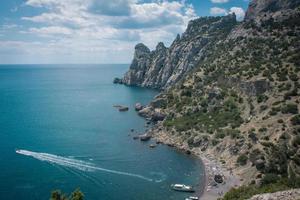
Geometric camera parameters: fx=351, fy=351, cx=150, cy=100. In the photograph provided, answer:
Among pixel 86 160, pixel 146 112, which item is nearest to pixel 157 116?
pixel 146 112

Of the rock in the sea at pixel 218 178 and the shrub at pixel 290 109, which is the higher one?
the shrub at pixel 290 109

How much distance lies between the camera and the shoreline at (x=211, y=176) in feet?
232

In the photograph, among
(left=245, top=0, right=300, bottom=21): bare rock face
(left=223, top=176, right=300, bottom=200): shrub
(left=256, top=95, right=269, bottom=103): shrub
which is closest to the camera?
(left=223, top=176, right=300, bottom=200): shrub

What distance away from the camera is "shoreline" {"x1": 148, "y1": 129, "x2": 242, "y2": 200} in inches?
2781

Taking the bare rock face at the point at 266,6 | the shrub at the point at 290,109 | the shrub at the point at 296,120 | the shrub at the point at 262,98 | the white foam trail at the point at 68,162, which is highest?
the bare rock face at the point at 266,6

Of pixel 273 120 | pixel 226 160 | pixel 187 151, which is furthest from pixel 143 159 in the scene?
pixel 273 120

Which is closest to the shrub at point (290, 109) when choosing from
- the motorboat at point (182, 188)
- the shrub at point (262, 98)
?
the shrub at point (262, 98)

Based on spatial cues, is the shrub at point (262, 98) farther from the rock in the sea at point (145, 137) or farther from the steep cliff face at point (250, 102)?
the rock in the sea at point (145, 137)

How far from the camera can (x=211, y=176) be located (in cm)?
7750

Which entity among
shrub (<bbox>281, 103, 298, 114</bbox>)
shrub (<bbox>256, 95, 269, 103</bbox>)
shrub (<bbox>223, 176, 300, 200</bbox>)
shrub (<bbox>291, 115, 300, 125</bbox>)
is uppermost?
shrub (<bbox>256, 95, 269, 103</bbox>)

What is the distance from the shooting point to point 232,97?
111 metres

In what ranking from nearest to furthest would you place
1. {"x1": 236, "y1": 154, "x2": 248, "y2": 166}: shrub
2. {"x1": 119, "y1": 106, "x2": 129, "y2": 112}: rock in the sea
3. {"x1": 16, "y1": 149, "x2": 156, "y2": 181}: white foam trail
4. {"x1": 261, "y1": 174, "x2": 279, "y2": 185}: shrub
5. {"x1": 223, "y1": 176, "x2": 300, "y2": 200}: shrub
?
{"x1": 223, "y1": 176, "x2": 300, "y2": 200}: shrub, {"x1": 261, "y1": 174, "x2": 279, "y2": 185}: shrub, {"x1": 236, "y1": 154, "x2": 248, "y2": 166}: shrub, {"x1": 16, "y1": 149, "x2": 156, "y2": 181}: white foam trail, {"x1": 119, "y1": 106, "x2": 129, "y2": 112}: rock in the sea

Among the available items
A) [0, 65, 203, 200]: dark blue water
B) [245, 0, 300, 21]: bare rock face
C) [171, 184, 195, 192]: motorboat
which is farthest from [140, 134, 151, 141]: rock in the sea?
[245, 0, 300, 21]: bare rock face

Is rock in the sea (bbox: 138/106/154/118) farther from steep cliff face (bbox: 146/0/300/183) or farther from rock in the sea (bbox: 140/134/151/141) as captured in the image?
rock in the sea (bbox: 140/134/151/141)
